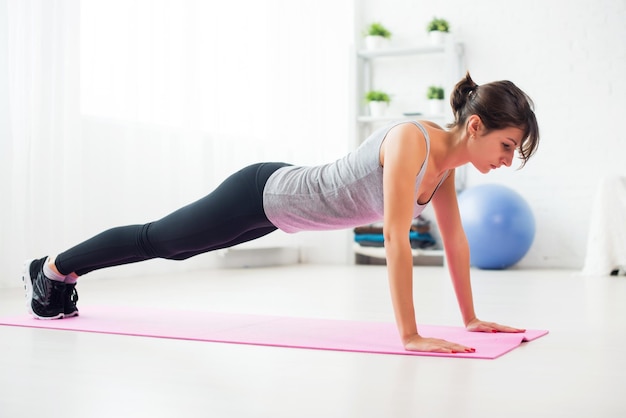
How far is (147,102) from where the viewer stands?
13.2 feet

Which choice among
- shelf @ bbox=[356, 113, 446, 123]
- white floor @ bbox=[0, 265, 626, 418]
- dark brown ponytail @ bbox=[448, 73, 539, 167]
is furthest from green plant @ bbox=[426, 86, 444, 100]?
dark brown ponytail @ bbox=[448, 73, 539, 167]

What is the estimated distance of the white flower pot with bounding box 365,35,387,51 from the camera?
548 cm

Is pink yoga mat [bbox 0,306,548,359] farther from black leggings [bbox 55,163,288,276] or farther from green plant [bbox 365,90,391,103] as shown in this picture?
green plant [bbox 365,90,391,103]

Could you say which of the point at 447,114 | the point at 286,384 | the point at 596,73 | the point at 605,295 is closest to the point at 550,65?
the point at 596,73

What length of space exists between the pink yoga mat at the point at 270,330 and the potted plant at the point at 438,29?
3495 mm

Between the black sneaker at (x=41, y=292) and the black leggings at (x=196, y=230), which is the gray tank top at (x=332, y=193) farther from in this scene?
the black sneaker at (x=41, y=292)

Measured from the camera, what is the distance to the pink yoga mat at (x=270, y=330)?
177 centimetres

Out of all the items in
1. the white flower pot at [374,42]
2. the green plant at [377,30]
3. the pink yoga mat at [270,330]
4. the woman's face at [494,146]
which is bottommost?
the pink yoga mat at [270,330]

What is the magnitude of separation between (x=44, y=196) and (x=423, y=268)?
2.73 metres

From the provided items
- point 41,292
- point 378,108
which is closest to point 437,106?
point 378,108

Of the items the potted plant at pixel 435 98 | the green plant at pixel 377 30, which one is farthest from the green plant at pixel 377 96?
the green plant at pixel 377 30

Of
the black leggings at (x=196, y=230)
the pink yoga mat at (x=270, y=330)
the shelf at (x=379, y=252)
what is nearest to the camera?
the pink yoga mat at (x=270, y=330)

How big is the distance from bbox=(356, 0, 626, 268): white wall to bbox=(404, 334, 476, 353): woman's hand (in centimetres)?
372

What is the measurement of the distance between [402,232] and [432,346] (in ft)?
0.89
